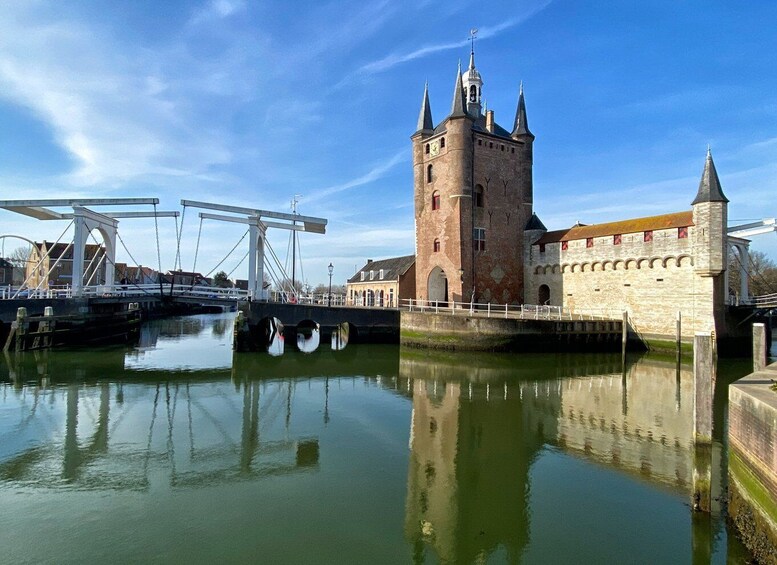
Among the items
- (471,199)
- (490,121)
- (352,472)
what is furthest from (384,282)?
(352,472)

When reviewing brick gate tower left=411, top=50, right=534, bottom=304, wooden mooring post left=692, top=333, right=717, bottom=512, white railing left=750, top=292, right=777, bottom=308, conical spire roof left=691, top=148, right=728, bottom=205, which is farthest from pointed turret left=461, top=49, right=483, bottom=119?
wooden mooring post left=692, top=333, right=717, bottom=512

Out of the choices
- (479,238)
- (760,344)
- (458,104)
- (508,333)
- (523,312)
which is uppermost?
(458,104)

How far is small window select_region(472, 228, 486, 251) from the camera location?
2753cm

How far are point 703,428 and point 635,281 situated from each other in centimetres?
1973

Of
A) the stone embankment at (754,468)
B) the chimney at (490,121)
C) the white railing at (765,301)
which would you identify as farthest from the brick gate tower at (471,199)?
the stone embankment at (754,468)

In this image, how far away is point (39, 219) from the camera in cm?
2569

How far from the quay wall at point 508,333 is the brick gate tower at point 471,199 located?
3.99 metres

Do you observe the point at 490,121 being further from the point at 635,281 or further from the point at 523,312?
the point at 635,281

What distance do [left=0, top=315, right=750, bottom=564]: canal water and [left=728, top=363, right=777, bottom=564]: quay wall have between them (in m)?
0.28

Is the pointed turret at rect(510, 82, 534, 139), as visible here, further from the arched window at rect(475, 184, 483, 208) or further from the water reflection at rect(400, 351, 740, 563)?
the water reflection at rect(400, 351, 740, 563)

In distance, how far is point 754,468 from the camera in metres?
5.51

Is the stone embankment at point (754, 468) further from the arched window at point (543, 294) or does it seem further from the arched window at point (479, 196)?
the arched window at point (543, 294)

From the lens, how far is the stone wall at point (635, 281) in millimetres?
21453

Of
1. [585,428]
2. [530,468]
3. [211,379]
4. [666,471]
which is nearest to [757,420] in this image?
[666,471]
